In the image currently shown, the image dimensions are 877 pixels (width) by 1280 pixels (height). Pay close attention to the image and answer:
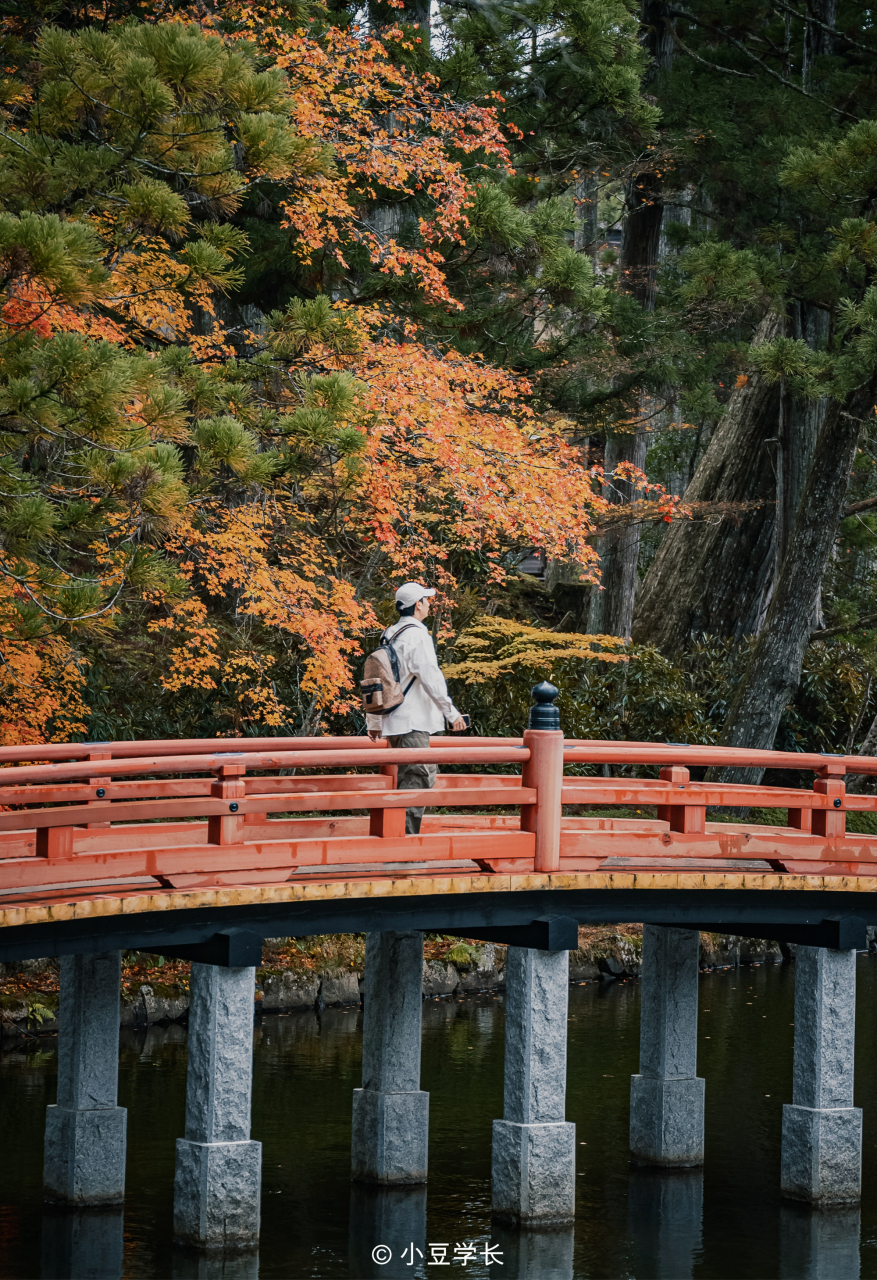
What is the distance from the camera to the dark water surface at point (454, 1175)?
30.5ft

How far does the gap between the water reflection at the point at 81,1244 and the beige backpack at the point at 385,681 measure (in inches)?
142

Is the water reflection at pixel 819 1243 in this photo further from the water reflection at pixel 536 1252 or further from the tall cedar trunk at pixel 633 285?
the tall cedar trunk at pixel 633 285

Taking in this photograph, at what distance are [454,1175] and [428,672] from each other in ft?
12.6

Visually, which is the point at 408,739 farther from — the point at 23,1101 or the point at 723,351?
the point at 723,351

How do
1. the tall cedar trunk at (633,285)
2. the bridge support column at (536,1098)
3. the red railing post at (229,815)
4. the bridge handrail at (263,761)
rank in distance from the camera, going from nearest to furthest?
the bridge handrail at (263,761) < the red railing post at (229,815) < the bridge support column at (536,1098) < the tall cedar trunk at (633,285)

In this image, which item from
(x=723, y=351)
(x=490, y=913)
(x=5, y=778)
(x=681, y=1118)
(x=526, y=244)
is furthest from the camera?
(x=723, y=351)

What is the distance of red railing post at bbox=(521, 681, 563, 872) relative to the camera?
369 inches

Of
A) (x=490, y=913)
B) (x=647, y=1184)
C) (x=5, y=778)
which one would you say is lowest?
(x=647, y=1184)

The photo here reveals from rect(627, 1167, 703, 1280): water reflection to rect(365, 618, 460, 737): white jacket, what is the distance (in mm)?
3540

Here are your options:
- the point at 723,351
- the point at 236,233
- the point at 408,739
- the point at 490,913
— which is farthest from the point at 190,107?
the point at 723,351

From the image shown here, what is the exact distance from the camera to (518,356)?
16.6 metres

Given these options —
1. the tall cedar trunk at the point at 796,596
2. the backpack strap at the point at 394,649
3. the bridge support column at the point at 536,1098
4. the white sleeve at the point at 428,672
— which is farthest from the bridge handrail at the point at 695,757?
the tall cedar trunk at the point at 796,596

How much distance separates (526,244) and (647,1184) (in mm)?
8846

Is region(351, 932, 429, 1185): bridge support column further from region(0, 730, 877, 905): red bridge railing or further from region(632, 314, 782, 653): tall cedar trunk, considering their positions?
region(632, 314, 782, 653): tall cedar trunk
